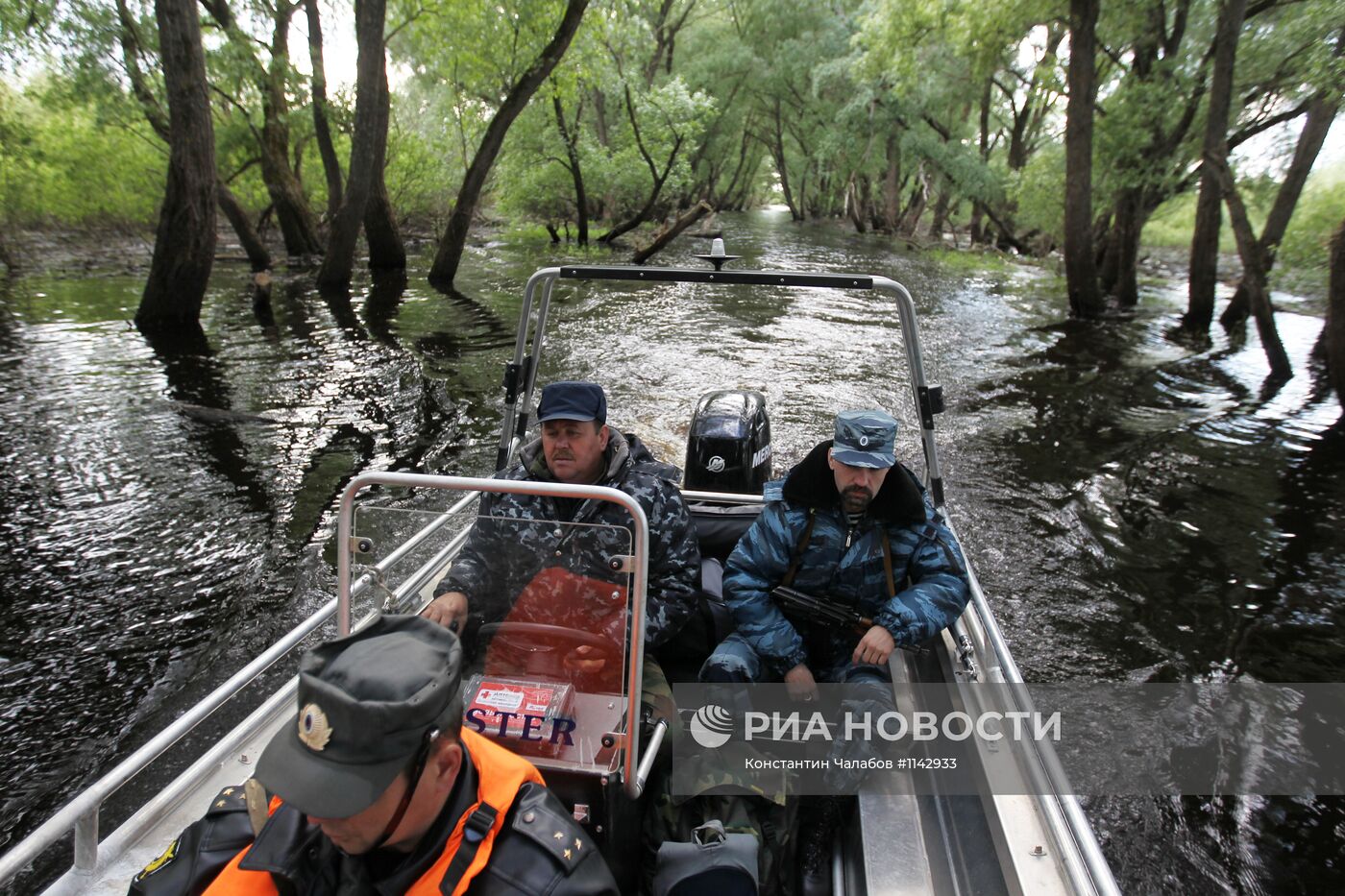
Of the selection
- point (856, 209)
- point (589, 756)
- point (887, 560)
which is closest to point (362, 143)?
point (887, 560)

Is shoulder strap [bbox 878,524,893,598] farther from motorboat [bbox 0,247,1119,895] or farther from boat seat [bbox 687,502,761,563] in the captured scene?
boat seat [bbox 687,502,761,563]

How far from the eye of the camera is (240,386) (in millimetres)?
9859

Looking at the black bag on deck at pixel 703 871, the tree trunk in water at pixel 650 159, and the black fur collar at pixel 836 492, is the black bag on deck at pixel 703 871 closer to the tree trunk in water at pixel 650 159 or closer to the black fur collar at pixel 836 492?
the black fur collar at pixel 836 492

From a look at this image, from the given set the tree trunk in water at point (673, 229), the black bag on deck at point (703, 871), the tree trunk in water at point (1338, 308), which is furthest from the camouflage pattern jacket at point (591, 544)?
the tree trunk in water at point (673, 229)

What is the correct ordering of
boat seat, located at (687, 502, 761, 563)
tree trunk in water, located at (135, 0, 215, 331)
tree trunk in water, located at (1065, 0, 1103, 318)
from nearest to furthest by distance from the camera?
boat seat, located at (687, 502, 761, 563)
tree trunk in water, located at (135, 0, 215, 331)
tree trunk in water, located at (1065, 0, 1103, 318)

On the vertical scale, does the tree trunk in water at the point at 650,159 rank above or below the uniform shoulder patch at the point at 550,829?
above

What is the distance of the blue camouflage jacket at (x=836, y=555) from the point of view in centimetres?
301

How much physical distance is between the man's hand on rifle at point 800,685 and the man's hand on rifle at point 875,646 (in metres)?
0.19

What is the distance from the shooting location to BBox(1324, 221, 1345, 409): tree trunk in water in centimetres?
788

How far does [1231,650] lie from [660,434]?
523 centimetres

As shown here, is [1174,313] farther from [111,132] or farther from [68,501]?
[111,132]

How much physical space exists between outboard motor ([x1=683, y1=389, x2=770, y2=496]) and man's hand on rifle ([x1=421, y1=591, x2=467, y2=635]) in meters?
2.25

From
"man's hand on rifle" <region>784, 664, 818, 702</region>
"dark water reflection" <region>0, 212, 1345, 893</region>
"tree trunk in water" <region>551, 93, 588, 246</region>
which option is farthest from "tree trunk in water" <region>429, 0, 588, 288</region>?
"man's hand on rifle" <region>784, 664, 818, 702</region>

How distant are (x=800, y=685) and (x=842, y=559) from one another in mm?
496
